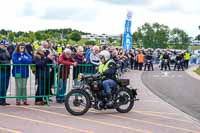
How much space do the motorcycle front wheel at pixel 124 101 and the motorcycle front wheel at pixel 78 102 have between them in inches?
32.8

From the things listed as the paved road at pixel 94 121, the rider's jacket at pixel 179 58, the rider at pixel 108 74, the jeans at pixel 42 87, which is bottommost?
the paved road at pixel 94 121

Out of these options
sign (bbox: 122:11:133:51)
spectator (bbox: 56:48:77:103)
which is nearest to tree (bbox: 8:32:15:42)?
sign (bbox: 122:11:133:51)

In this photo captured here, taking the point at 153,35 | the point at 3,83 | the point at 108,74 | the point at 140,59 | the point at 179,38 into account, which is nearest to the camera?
the point at 108,74

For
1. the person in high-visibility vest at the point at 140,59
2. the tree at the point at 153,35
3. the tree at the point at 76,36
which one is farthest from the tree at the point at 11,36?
the person in high-visibility vest at the point at 140,59

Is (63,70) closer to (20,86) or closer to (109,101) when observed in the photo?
(20,86)

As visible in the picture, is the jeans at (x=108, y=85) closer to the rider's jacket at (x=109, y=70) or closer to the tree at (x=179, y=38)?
the rider's jacket at (x=109, y=70)

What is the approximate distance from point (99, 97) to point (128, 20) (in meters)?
18.0

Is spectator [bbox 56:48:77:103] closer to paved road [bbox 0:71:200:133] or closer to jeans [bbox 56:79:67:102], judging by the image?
jeans [bbox 56:79:67:102]

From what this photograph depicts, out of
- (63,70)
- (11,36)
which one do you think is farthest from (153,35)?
(63,70)

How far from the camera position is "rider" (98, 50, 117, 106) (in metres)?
11.8

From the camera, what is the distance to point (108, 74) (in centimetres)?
1194

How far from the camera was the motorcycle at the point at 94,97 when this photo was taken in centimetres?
1152

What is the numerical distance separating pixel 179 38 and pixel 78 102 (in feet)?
288

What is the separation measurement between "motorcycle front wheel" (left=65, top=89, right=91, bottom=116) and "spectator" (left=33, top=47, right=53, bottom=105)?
184cm
